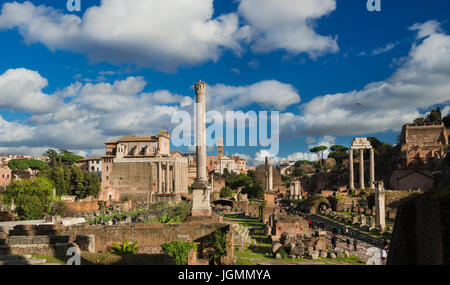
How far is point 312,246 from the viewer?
64.4ft

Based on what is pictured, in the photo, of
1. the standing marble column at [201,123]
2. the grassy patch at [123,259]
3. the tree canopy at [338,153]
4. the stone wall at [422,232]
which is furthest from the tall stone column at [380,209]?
the tree canopy at [338,153]

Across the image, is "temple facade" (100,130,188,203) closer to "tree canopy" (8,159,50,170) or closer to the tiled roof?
the tiled roof

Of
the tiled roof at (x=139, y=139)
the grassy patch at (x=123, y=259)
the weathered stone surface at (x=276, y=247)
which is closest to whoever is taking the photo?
the grassy patch at (x=123, y=259)

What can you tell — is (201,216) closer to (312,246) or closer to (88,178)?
(312,246)

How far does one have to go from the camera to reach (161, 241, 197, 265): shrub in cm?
1484

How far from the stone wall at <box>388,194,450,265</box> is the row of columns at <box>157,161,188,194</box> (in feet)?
227

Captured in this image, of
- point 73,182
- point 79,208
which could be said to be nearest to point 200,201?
point 79,208

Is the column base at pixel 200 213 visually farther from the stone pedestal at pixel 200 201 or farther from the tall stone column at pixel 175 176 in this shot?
the tall stone column at pixel 175 176

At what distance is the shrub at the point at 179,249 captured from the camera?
1484 cm

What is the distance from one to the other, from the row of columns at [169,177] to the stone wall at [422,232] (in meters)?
69.3

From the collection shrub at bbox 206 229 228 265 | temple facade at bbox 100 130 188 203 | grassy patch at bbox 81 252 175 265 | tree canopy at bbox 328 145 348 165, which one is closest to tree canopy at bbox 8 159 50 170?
temple facade at bbox 100 130 188 203

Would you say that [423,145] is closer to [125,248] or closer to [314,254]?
[314,254]

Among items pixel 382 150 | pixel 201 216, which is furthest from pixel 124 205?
pixel 382 150

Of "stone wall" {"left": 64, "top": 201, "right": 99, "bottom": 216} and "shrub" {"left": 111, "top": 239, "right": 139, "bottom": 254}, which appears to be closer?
"shrub" {"left": 111, "top": 239, "right": 139, "bottom": 254}
